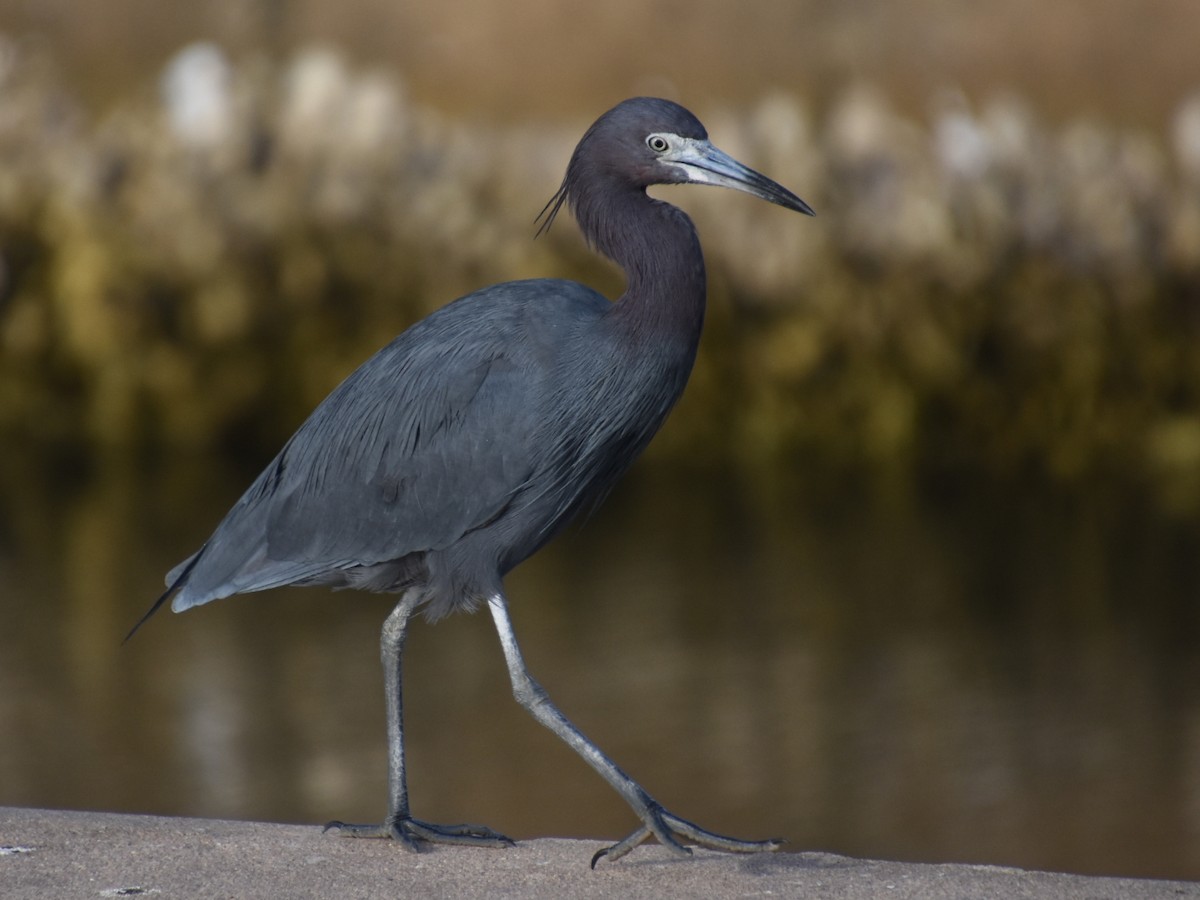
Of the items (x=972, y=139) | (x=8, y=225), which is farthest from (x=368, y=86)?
(x=972, y=139)

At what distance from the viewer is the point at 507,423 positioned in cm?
424

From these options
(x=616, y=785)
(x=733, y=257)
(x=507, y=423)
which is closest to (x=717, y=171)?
(x=507, y=423)

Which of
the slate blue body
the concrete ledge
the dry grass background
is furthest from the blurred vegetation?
the concrete ledge

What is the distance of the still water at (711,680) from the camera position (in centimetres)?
855

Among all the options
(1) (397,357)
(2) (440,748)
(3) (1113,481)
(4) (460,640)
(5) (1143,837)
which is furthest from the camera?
(3) (1113,481)

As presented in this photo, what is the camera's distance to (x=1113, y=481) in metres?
13.8

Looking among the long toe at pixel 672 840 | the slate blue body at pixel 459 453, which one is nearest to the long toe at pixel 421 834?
the long toe at pixel 672 840

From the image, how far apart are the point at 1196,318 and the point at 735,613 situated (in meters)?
5.79

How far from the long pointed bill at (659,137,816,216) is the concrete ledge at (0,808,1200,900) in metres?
1.75

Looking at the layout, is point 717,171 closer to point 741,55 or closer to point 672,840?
point 672,840

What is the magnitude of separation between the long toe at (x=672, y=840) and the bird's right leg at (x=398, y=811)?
43 cm

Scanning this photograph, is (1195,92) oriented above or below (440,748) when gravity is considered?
above

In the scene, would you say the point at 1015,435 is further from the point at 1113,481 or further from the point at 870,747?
the point at 870,747

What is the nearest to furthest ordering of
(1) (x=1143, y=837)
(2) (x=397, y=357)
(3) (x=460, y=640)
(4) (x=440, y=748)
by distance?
(2) (x=397, y=357)
(1) (x=1143, y=837)
(4) (x=440, y=748)
(3) (x=460, y=640)
